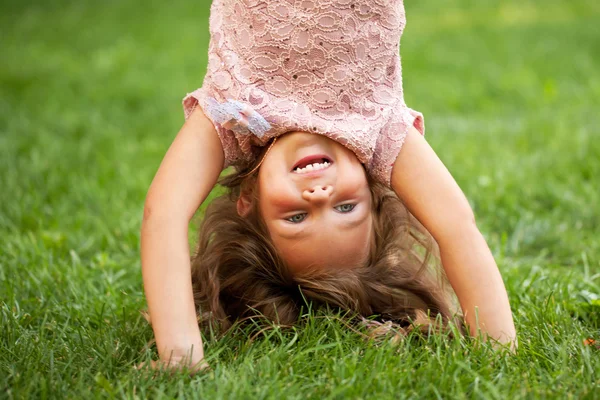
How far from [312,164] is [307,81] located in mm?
278

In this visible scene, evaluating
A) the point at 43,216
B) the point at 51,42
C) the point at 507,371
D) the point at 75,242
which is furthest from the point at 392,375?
the point at 51,42

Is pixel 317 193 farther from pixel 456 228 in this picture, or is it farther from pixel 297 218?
pixel 456 228

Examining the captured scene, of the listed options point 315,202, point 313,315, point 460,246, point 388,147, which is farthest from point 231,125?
point 460,246

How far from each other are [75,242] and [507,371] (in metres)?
2.21

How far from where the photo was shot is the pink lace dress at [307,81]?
8.11 feet

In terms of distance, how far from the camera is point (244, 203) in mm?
2662

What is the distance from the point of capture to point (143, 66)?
7.91 meters

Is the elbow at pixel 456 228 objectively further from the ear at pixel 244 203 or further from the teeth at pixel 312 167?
the ear at pixel 244 203

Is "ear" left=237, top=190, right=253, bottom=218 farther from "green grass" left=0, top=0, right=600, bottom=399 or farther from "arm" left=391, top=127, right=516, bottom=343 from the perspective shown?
"arm" left=391, top=127, right=516, bottom=343

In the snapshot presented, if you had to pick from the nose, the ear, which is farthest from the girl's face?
the ear

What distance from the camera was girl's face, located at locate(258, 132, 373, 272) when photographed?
239cm

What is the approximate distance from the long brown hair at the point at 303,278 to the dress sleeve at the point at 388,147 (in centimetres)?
8

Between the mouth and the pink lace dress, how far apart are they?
0.23ft

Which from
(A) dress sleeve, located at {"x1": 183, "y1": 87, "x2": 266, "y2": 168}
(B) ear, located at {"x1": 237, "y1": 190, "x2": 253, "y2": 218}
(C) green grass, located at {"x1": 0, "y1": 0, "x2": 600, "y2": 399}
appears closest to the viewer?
(C) green grass, located at {"x1": 0, "y1": 0, "x2": 600, "y2": 399}
